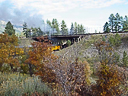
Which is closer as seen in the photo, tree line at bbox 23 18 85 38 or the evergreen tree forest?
the evergreen tree forest

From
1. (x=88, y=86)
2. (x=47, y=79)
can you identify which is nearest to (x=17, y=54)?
(x=47, y=79)

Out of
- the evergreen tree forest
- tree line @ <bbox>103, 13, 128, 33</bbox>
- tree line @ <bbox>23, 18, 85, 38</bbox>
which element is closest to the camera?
the evergreen tree forest

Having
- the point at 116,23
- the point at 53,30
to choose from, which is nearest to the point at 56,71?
the point at 116,23

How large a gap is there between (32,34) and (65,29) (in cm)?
1408

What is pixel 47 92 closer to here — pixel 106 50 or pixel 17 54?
pixel 17 54

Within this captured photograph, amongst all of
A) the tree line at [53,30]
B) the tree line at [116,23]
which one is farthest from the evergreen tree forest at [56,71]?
the tree line at [53,30]

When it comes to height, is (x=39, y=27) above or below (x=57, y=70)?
above

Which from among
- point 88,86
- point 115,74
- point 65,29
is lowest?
point 88,86

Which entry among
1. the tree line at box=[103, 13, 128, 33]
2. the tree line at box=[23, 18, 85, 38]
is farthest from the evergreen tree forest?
the tree line at box=[23, 18, 85, 38]

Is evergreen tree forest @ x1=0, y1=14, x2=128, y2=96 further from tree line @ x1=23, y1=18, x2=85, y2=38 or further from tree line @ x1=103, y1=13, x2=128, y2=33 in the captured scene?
tree line @ x1=23, y1=18, x2=85, y2=38

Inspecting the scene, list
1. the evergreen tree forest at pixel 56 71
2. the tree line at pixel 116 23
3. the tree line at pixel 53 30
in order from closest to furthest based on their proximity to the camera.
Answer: the evergreen tree forest at pixel 56 71
the tree line at pixel 116 23
the tree line at pixel 53 30

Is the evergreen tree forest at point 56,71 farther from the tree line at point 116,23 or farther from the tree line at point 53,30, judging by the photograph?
the tree line at point 53,30

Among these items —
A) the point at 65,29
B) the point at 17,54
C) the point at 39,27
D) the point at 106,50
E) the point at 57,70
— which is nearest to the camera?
the point at 57,70

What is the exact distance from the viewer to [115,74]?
5.53 m
